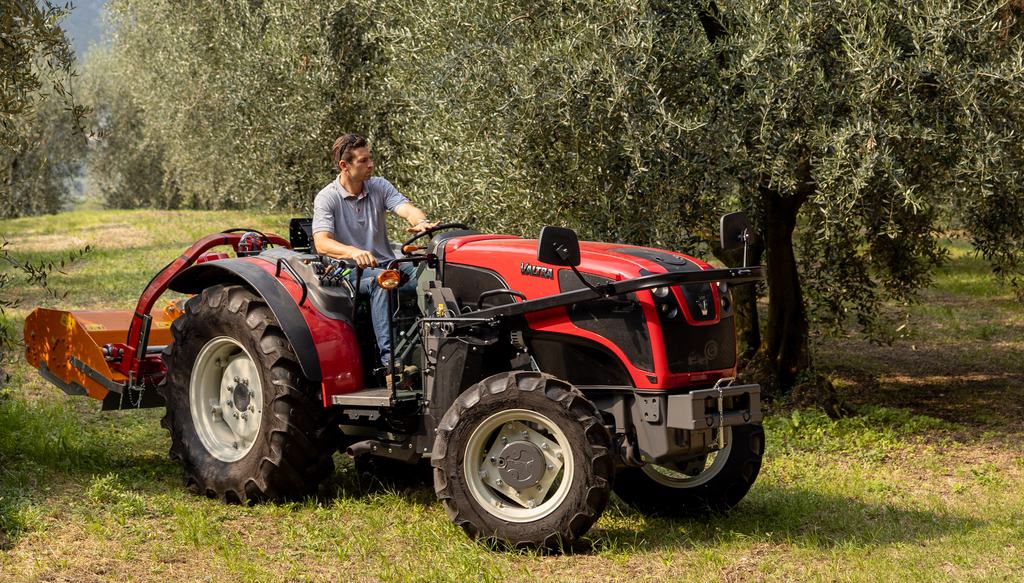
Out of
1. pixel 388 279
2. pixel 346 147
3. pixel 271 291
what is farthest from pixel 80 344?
pixel 388 279

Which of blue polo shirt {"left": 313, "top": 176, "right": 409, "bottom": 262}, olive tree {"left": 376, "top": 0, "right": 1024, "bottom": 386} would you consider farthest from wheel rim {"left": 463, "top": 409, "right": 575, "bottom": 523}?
olive tree {"left": 376, "top": 0, "right": 1024, "bottom": 386}

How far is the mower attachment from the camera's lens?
6879 mm

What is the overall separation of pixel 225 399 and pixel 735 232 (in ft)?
10.4

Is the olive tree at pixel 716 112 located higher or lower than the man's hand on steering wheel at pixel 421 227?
higher

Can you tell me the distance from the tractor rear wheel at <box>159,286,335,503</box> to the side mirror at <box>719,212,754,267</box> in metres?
2.41

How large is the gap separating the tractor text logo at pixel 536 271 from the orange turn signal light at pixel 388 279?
2.10 feet

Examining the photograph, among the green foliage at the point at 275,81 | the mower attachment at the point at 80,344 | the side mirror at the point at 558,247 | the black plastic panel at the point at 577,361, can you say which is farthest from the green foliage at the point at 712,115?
the side mirror at the point at 558,247

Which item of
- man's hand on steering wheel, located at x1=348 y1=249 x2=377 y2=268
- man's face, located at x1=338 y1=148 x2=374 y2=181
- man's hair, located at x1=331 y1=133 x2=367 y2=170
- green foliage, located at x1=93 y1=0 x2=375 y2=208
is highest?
green foliage, located at x1=93 y1=0 x2=375 y2=208

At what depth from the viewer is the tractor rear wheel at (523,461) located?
16.9 ft

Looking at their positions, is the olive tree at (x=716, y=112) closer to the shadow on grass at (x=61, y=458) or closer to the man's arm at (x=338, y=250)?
the man's arm at (x=338, y=250)

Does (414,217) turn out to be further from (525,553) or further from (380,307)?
(525,553)

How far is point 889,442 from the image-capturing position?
8.66 m

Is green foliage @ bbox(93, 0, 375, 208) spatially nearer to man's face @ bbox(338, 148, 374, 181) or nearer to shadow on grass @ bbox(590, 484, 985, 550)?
man's face @ bbox(338, 148, 374, 181)

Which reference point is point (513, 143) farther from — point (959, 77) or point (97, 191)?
point (97, 191)
